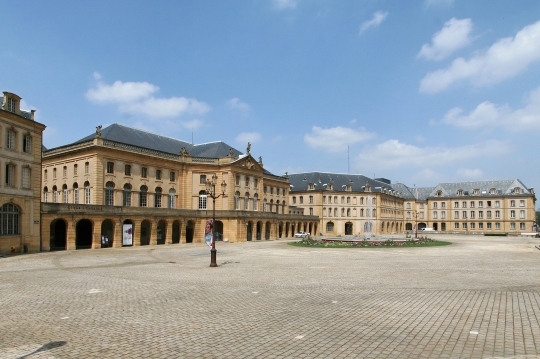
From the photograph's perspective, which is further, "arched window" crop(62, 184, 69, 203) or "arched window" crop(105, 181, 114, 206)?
"arched window" crop(62, 184, 69, 203)

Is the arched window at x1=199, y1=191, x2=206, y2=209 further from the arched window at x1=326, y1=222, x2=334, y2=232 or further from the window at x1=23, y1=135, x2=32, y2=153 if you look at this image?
the arched window at x1=326, y1=222, x2=334, y2=232

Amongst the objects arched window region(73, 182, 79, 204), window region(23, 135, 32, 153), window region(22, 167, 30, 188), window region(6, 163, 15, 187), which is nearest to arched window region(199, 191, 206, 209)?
arched window region(73, 182, 79, 204)

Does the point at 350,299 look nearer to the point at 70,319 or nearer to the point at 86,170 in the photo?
the point at 70,319

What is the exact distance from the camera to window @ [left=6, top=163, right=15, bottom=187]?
33469 mm

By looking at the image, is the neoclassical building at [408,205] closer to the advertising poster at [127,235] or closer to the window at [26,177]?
the advertising poster at [127,235]

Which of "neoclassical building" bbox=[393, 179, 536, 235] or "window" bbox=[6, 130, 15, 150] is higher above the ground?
"window" bbox=[6, 130, 15, 150]

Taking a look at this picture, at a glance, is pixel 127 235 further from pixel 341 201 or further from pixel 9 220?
pixel 341 201

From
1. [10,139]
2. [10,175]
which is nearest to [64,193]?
[10,175]

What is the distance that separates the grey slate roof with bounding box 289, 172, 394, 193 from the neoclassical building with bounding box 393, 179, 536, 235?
1411 cm

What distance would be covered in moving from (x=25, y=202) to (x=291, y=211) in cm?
5774

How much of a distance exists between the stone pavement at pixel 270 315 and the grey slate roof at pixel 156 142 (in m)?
36.5

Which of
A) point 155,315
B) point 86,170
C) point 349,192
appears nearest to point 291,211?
point 349,192

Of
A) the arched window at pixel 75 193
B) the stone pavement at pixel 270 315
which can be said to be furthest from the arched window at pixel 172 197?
the stone pavement at pixel 270 315

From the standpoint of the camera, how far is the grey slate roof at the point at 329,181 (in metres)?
95.3
